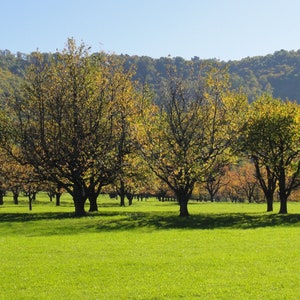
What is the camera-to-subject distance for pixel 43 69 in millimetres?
52625

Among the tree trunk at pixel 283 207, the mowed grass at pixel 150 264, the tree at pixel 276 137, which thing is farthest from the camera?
the tree trunk at pixel 283 207

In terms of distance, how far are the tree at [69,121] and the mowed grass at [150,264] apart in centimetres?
1404

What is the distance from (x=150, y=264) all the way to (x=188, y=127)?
33.3 m

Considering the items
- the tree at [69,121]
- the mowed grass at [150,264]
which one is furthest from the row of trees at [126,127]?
the mowed grass at [150,264]

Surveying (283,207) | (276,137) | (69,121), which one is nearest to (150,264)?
(69,121)

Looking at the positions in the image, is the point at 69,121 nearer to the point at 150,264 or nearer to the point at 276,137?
the point at 276,137

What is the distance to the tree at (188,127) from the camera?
51688mm

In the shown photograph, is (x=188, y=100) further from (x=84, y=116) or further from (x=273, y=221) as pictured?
(x=273, y=221)

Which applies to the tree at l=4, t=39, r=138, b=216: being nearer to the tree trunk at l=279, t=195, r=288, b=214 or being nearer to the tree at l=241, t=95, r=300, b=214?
the tree at l=241, t=95, r=300, b=214

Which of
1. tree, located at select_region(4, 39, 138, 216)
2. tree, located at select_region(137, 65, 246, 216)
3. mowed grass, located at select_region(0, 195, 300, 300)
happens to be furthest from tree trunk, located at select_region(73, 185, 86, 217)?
mowed grass, located at select_region(0, 195, 300, 300)

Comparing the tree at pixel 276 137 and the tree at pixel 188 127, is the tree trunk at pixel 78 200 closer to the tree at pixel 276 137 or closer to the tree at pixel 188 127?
the tree at pixel 188 127

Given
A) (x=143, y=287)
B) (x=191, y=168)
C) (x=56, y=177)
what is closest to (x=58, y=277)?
(x=143, y=287)

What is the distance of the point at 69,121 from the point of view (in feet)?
168

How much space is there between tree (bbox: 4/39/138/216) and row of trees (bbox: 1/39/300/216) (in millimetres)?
125
